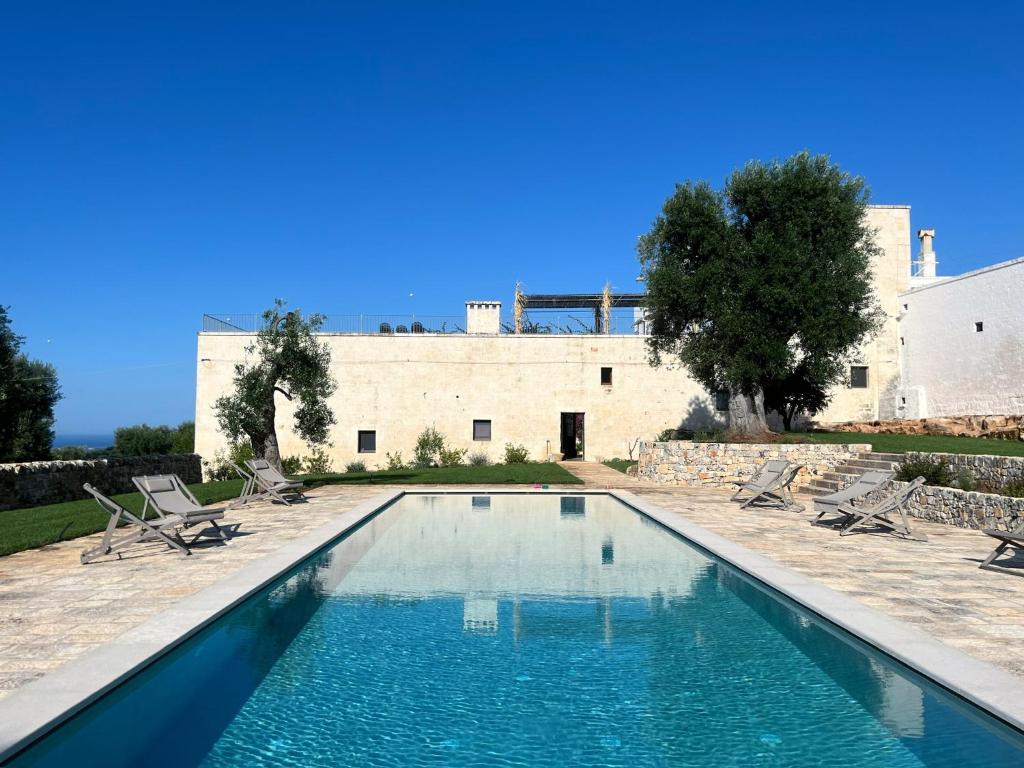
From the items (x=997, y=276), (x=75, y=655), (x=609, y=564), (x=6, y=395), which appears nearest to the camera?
(x=75, y=655)

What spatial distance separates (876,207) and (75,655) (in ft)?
96.5

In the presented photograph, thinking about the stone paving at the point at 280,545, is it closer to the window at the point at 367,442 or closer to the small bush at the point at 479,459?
the small bush at the point at 479,459

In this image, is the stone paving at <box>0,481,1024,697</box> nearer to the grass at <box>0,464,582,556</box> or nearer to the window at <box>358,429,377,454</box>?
the grass at <box>0,464,582,556</box>

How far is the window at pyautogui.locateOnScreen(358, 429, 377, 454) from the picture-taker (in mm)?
26516

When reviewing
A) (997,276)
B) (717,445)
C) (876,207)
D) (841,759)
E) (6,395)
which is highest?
(876,207)

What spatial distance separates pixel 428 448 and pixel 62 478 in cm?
1227

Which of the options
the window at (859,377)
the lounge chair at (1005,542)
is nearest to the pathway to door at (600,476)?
the lounge chair at (1005,542)

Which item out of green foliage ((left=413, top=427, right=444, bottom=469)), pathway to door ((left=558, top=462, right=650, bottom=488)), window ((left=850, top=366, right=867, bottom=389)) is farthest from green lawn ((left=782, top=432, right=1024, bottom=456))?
green foliage ((left=413, top=427, right=444, bottom=469))

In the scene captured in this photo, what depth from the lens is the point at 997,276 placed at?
21438 millimetres

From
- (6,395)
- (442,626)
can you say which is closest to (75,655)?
(442,626)

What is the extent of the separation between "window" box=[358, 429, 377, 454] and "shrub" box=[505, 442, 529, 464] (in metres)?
4.85

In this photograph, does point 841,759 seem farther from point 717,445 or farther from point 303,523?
point 717,445

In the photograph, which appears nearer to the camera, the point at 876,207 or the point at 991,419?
the point at 991,419

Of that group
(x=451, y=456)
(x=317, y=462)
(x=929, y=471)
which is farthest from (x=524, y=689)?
(x=317, y=462)
